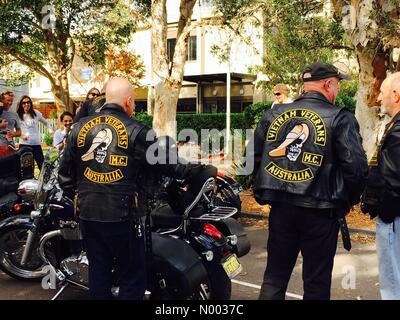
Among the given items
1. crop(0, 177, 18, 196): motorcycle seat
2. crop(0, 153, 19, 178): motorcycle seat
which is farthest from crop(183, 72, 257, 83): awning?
crop(0, 177, 18, 196): motorcycle seat

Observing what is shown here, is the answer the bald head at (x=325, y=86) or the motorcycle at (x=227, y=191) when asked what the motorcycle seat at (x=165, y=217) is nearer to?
the motorcycle at (x=227, y=191)

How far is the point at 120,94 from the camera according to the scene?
3.41 metres

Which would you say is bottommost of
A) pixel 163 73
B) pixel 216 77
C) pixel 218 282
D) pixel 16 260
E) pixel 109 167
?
pixel 16 260

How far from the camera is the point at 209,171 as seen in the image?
389 centimetres

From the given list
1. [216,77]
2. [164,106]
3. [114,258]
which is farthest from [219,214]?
[216,77]

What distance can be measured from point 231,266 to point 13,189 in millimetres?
2620

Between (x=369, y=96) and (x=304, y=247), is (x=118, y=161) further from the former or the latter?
(x=369, y=96)

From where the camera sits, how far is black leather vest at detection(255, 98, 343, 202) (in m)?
3.24

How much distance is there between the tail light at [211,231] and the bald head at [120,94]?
1.13 metres
